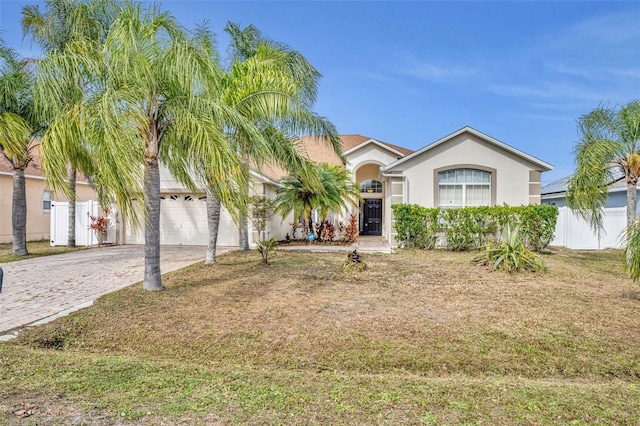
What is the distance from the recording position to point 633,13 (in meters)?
11.3

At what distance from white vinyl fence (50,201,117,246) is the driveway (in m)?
2.52

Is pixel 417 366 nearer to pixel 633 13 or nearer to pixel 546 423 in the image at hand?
pixel 546 423

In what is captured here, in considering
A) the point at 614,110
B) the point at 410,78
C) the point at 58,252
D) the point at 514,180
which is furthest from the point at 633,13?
the point at 58,252

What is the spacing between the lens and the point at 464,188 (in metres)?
15.9

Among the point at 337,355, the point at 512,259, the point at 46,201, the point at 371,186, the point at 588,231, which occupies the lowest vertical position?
the point at 337,355

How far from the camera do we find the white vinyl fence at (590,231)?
16.6 metres

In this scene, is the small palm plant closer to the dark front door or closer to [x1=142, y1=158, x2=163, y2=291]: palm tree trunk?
[x1=142, y1=158, x2=163, y2=291]: palm tree trunk

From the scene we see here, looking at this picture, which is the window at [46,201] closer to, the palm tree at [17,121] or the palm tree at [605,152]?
the palm tree at [17,121]

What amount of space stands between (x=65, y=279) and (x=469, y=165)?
14.3m

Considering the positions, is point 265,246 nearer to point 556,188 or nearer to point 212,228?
point 212,228

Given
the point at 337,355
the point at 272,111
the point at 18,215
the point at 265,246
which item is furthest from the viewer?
the point at 18,215

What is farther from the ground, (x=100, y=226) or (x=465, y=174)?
(x=465, y=174)

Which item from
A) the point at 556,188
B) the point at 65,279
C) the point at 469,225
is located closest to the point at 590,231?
the point at 469,225

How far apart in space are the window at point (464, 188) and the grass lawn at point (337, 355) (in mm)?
7592
